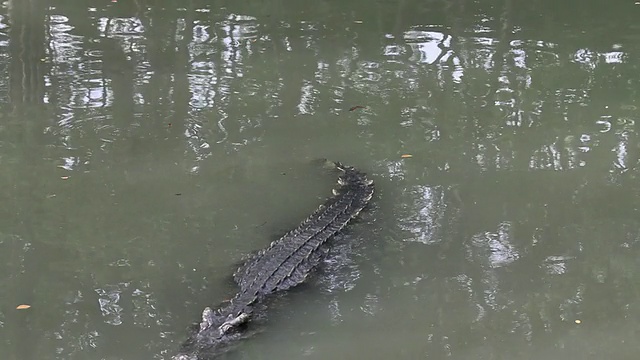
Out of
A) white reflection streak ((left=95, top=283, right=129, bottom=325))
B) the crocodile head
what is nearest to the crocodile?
the crocodile head

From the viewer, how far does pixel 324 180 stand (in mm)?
5402

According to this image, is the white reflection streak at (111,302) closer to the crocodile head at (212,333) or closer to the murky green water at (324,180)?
the murky green water at (324,180)

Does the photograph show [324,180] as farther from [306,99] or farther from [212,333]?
[212,333]

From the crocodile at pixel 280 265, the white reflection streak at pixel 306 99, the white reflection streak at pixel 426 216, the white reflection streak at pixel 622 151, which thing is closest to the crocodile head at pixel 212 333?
the crocodile at pixel 280 265

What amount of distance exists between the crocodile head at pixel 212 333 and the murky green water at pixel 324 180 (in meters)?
0.09

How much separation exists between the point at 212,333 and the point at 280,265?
29.2 inches

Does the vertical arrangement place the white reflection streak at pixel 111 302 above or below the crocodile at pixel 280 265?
below

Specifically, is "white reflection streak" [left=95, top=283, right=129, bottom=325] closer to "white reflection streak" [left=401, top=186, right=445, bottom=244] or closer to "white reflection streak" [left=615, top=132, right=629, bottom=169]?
"white reflection streak" [left=401, top=186, right=445, bottom=244]

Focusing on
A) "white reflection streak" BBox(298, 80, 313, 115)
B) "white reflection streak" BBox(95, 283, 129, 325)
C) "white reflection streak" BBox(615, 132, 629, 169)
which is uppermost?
"white reflection streak" BBox(298, 80, 313, 115)

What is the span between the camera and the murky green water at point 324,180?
3965 millimetres

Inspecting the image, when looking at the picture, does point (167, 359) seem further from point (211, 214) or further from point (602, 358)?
point (602, 358)

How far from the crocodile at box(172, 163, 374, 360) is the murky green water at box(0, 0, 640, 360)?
106 millimetres

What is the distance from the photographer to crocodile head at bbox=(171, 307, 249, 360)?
3.55 m

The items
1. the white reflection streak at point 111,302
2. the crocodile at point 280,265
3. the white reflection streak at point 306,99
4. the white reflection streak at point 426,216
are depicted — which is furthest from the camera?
the white reflection streak at point 306,99
